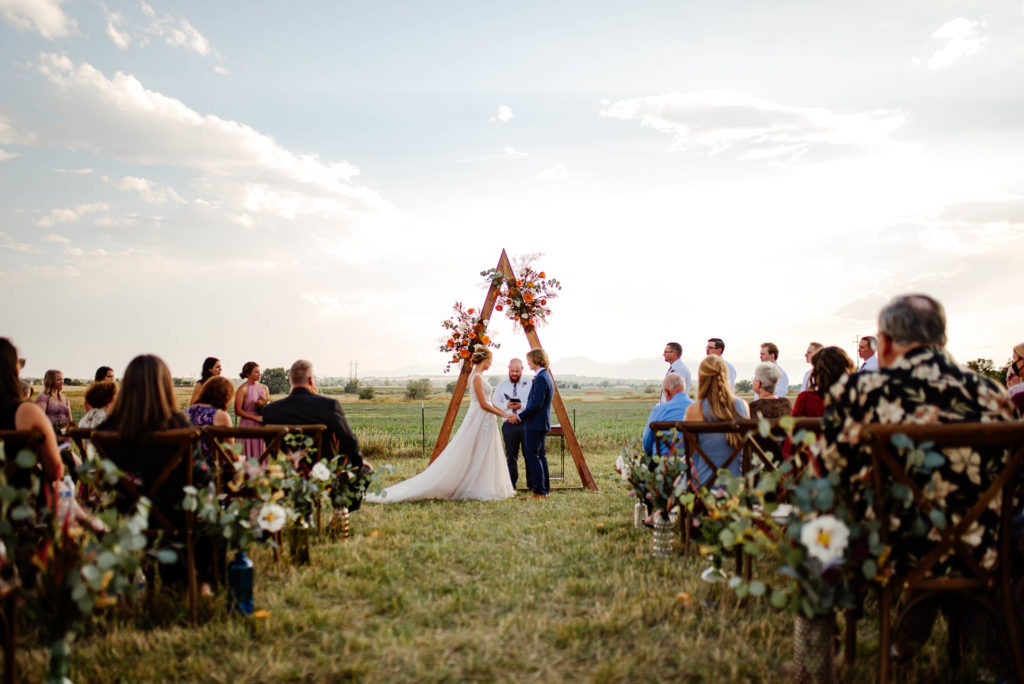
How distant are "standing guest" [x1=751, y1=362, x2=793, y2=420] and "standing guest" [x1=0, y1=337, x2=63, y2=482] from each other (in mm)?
5113

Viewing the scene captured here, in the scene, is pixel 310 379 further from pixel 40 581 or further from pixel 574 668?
pixel 574 668

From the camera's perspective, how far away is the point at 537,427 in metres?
9.58

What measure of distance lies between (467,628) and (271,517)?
1.31 m

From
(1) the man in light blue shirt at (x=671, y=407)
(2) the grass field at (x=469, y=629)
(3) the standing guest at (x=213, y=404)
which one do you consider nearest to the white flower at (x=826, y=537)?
(2) the grass field at (x=469, y=629)

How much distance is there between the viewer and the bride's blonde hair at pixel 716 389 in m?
5.68

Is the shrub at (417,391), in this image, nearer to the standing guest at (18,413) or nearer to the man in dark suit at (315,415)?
the man in dark suit at (315,415)

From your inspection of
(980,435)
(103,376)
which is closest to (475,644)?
(980,435)

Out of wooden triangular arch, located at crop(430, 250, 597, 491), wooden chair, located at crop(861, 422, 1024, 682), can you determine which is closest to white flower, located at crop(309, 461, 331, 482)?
wooden chair, located at crop(861, 422, 1024, 682)

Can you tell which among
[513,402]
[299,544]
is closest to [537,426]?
[513,402]

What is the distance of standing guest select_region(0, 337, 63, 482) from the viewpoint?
3686 millimetres

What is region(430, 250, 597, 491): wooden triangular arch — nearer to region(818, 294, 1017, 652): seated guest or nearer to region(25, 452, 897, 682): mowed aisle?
region(25, 452, 897, 682): mowed aisle

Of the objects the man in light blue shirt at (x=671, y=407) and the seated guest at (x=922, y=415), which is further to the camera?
the man in light blue shirt at (x=671, y=407)

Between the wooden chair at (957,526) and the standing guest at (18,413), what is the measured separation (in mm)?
3922

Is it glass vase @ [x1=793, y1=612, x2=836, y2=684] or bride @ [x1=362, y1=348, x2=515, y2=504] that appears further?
bride @ [x1=362, y1=348, x2=515, y2=504]
